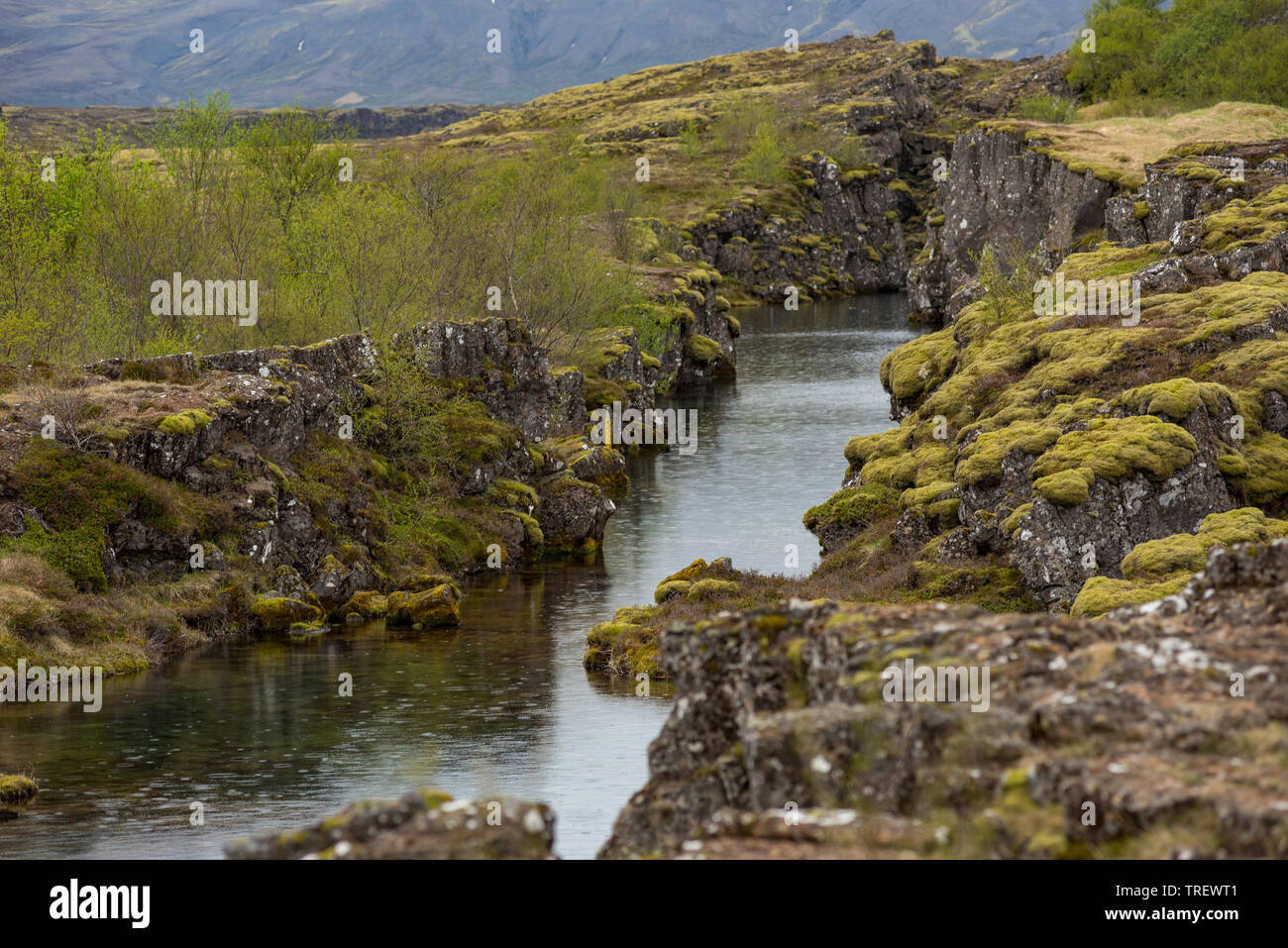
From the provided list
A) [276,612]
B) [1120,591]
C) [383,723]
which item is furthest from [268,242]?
[1120,591]

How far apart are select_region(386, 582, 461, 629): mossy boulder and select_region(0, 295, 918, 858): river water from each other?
40.6 inches

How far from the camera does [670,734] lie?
1752 centimetres

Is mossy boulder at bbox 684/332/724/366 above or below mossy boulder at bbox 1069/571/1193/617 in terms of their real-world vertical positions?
above

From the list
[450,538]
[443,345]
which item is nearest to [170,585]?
[450,538]

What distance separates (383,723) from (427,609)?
648 inches

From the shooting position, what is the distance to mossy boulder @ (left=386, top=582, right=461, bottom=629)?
Result: 62.0m

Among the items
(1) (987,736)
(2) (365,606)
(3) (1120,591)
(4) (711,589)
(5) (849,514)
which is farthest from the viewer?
(5) (849,514)

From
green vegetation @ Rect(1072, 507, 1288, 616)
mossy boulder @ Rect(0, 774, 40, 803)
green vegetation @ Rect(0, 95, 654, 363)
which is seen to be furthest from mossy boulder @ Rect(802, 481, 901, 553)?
mossy boulder @ Rect(0, 774, 40, 803)

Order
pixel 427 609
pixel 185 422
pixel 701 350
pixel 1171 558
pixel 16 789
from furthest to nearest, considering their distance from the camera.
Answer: pixel 701 350 < pixel 427 609 < pixel 185 422 < pixel 1171 558 < pixel 16 789

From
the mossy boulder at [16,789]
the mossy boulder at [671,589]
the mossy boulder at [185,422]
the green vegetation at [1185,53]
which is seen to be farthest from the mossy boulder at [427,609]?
the green vegetation at [1185,53]

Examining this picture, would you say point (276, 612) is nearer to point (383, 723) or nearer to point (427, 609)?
point (427, 609)

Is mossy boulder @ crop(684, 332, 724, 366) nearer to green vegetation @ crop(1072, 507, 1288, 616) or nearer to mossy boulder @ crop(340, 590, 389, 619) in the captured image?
mossy boulder @ crop(340, 590, 389, 619)

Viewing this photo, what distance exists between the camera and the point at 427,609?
204 feet

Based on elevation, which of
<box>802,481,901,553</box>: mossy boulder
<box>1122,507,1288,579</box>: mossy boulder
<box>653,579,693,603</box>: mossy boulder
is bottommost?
<box>653,579,693,603</box>: mossy boulder
